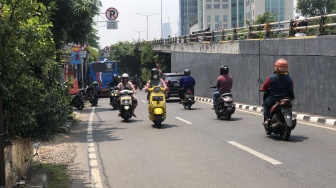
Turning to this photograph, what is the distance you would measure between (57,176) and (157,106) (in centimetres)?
638

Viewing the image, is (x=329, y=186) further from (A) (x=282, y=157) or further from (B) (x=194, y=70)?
(B) (x=194, y=70)

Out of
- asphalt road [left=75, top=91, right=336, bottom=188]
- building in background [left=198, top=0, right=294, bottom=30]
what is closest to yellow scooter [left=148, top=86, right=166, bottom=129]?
asphalt road [left=75, top=91, right=336, bottom=188]

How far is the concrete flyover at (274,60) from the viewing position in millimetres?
14297

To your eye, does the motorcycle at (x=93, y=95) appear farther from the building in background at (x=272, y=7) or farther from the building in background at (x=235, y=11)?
the building in background at (x=272, y=7)

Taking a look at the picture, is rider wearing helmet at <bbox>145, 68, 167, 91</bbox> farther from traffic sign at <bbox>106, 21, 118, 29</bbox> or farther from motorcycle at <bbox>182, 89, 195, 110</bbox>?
traffic sign at <bbox>106, 21, 118, 29</bbox>

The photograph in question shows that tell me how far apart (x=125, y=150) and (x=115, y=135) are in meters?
2.72

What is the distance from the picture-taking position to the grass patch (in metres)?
6.85

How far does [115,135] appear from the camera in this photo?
1233 centimetres

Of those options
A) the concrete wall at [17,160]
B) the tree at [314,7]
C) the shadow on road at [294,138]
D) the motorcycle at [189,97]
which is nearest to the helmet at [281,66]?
the shadow on road at [294,138]

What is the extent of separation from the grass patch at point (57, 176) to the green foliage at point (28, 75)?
0.69m

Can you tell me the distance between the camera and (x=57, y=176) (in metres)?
7.37

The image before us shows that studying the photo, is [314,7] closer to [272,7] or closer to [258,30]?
[272,7]

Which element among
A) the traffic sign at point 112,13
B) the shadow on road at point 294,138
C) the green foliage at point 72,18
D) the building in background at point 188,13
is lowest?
the shadow on road at point 294,138

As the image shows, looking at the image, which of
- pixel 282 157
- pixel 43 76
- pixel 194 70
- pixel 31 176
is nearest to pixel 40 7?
pixel 43 76
